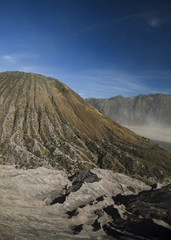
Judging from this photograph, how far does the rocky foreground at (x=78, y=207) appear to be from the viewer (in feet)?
86.5

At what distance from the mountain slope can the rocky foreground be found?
6.95 meters

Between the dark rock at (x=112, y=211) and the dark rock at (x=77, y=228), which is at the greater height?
the dark rock at (x=112, y=211)

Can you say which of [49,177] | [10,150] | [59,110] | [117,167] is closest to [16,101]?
[59,110]

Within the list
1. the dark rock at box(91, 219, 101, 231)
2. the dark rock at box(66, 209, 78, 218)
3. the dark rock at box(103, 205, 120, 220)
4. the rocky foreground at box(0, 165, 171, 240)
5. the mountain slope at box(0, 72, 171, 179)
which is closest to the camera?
the rocky foreground at box(0, 165, 171, 240)

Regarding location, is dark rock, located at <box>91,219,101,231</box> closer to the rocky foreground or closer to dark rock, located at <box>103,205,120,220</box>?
Result: the rocky foreground

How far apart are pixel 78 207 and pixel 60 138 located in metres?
35.8

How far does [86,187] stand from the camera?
139 ft

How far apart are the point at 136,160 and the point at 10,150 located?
144ft

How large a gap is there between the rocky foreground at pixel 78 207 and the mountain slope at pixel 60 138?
6950mm

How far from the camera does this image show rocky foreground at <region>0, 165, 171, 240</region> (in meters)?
26.4

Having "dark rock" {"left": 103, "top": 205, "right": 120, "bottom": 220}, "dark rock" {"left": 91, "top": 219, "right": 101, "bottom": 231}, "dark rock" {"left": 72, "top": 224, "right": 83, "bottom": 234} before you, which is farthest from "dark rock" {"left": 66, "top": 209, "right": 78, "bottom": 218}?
"dark rock" {"left": 103, "top": 205, "right": 120, "bottom": 220}

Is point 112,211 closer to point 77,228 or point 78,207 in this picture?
point 78,207

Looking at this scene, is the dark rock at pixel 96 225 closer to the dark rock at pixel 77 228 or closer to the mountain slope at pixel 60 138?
the dark rock at pixel 77 228

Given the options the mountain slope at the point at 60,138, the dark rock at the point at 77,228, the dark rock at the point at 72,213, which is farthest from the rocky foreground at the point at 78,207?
the mountain slope at the point at 60,138
